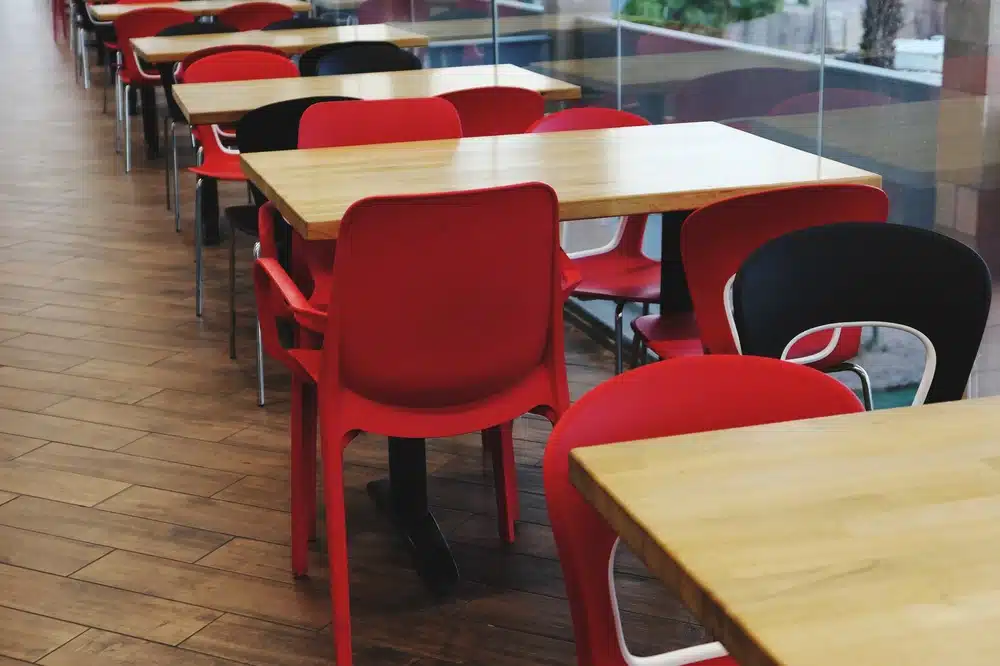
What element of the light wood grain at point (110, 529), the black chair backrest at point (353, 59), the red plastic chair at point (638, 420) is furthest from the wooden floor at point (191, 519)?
the red plastic chair at point (638, 420)

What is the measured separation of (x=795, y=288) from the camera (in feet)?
7.13

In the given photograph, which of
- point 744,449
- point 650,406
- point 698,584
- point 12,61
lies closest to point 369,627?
point 650,406

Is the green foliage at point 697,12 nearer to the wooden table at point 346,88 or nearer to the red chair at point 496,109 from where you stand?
the wooden table at point 346,88

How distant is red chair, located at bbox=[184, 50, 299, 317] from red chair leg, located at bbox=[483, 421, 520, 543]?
2.24 m

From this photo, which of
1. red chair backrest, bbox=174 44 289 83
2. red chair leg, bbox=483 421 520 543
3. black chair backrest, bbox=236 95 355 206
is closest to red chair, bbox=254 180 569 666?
red chair leg, bbox=483 421 520 543

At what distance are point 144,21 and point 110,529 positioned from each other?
213 inches

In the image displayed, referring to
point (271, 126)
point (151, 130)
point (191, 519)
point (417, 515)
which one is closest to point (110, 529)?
point (191, 519)

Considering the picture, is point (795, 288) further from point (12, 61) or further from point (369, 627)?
point (12, 61)

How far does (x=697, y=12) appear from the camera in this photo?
4.14 m

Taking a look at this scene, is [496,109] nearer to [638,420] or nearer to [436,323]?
[436,323]

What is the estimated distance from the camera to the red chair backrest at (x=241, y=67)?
5.49 meters

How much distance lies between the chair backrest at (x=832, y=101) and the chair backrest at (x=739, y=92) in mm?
20

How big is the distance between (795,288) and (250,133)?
2.44 meters

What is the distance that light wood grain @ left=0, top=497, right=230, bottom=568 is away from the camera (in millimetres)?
3115
